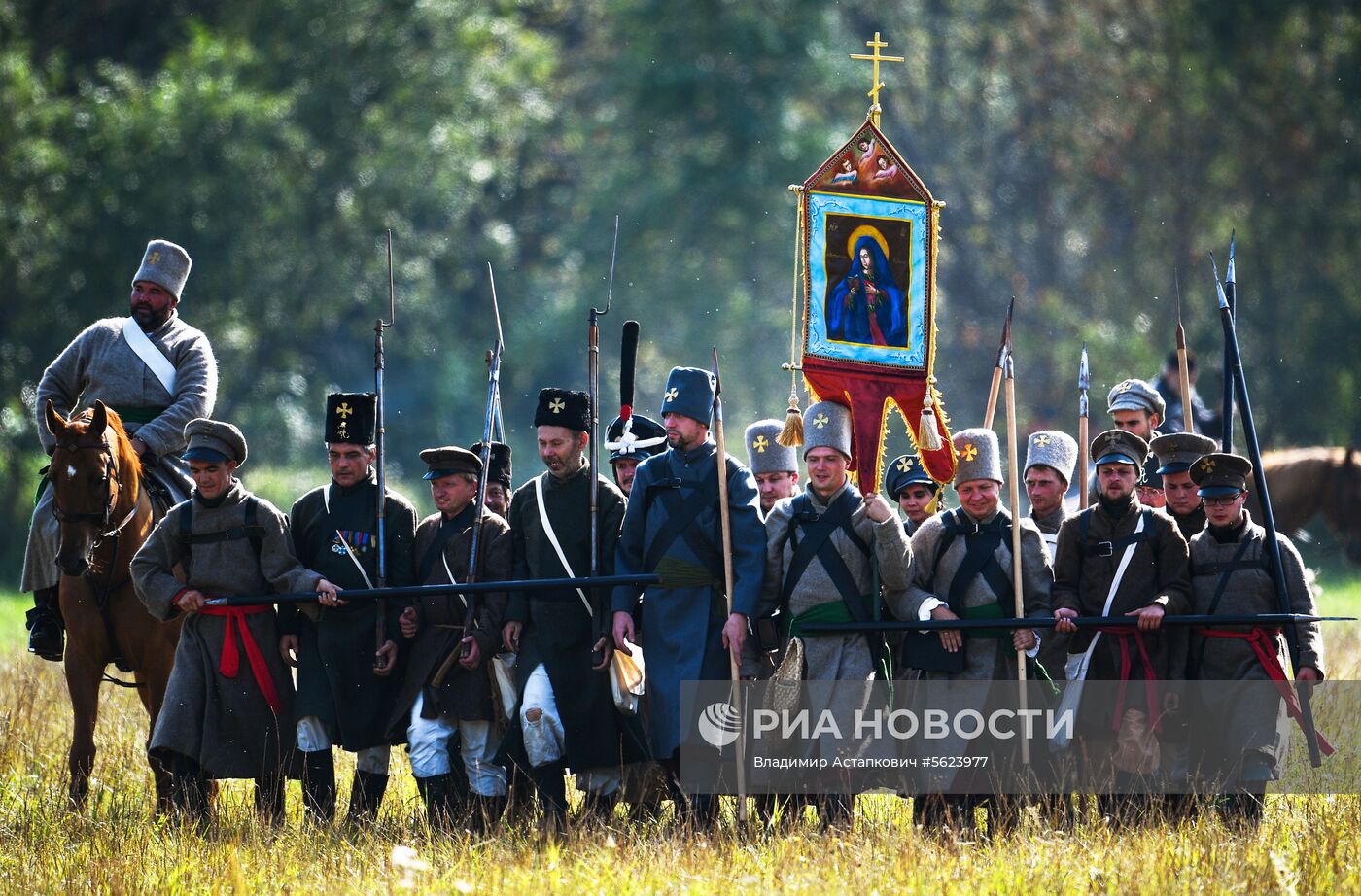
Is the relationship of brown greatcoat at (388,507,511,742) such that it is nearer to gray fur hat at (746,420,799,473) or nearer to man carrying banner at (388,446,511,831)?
man carrying banner at (388,446,511,831)

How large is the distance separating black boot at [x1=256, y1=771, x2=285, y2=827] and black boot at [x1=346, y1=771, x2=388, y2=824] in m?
0.38

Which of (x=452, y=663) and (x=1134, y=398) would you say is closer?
(x=452, y=663)

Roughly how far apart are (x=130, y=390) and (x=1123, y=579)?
5.96 metres

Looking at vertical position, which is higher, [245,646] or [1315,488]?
[1315,488]

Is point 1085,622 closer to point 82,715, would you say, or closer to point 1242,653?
point 1242,653

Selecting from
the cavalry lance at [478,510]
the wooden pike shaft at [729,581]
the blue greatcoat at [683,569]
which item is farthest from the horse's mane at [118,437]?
the wooden pike shaft at [729,581]

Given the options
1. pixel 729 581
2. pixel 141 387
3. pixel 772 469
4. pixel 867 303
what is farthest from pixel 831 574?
pixel 141 387

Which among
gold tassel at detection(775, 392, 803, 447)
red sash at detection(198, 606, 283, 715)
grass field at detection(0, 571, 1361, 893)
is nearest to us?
grass field at detection(0, 571, 1361, 893)

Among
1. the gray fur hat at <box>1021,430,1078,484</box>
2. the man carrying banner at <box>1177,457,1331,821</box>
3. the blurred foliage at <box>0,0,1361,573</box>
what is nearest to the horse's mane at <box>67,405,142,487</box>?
the gray fur hat at <box>1021,430,1078,484</box>

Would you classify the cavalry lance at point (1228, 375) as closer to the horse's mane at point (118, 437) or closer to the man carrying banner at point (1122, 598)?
the man carrying banner at point (1122, 598)

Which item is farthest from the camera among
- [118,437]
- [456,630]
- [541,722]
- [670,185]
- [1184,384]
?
[670,185]

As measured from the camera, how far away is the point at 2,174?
30312mm

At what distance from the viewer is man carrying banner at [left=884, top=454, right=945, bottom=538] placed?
10.6 m

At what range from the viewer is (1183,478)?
33.1ft
